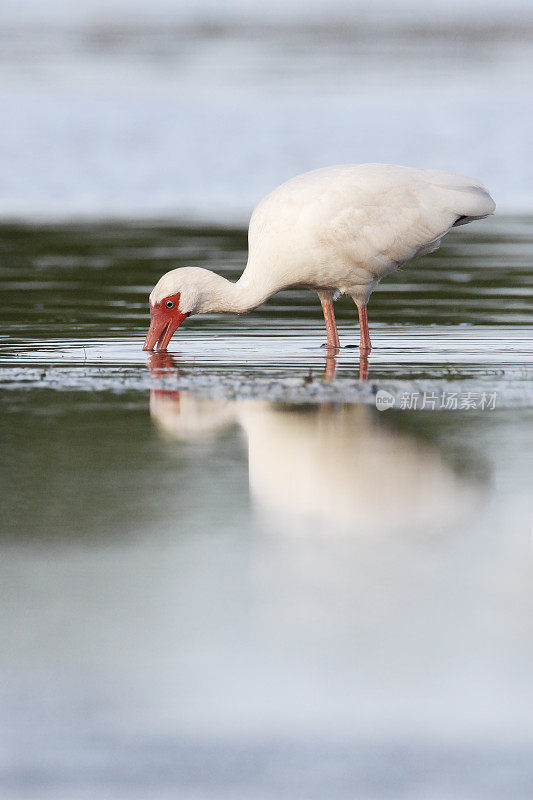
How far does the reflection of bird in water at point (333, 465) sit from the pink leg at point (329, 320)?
107 inches

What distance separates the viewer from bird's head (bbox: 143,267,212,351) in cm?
1105

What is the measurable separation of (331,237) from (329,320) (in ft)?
2.49

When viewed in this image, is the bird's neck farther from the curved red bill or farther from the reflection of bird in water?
the reflection of bird in water

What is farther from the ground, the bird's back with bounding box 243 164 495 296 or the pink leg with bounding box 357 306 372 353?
the bird's back with bounding box 243 164 495 296

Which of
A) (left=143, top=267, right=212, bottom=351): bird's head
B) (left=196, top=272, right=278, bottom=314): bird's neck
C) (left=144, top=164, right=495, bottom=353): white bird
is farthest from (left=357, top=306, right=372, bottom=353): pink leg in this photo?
(left=143, top=267, right=212, bottom=351): bird's head

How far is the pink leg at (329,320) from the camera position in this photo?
1132 cm

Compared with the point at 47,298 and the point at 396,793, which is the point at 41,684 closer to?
the point at 396,793

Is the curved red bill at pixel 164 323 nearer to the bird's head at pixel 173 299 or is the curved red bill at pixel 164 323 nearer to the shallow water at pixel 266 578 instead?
the bird's head at pixel 173 299

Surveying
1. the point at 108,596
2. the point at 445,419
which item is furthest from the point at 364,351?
the point at 108,596

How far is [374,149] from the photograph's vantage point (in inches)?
1190

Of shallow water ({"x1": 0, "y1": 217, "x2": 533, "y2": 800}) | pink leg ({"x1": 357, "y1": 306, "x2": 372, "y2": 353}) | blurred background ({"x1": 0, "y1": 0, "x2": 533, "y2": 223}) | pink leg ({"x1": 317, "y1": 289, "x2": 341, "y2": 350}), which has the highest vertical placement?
blurred background ({"x1": 0, "y1": 0, "x2": 533, "y2": 223})

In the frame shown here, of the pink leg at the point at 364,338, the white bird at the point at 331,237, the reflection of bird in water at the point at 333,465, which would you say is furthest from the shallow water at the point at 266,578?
the white bird at the point at 331,237

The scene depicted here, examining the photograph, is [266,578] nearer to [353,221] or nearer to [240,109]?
[353,221]

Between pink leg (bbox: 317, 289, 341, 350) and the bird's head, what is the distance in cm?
90
